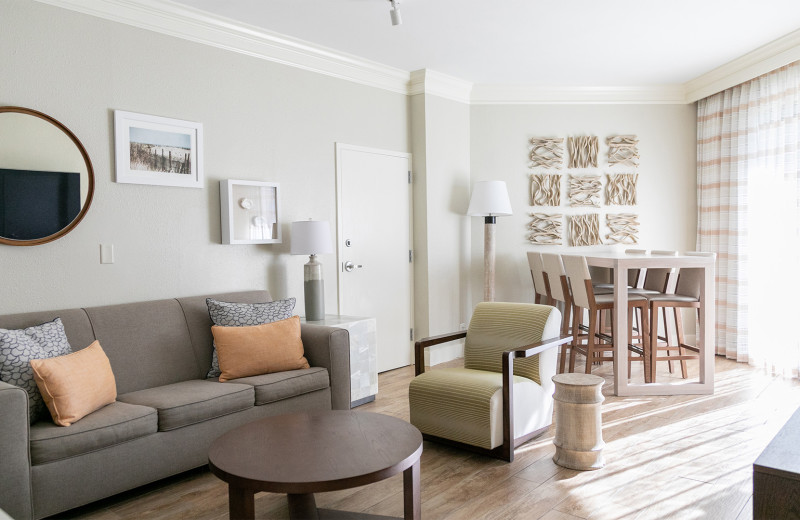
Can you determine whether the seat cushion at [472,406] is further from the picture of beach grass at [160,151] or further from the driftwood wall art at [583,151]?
the driftwood wall art at [583,151]

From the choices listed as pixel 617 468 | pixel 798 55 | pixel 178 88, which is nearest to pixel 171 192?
pixel 178 88

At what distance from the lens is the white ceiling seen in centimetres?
380

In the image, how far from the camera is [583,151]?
584 centimetres

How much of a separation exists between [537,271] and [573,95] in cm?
185

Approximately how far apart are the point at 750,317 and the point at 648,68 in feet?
7.81

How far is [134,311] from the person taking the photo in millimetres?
3336

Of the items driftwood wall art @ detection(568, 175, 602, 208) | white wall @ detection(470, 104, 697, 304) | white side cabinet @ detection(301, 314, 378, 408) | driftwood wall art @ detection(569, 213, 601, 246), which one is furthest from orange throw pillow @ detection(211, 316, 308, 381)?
driftwood wall art @ detection(568, 175, 602, 208)

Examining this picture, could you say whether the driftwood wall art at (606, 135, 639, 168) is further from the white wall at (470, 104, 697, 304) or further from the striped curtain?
the striped curtain

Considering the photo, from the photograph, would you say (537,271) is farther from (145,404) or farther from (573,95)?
(145,404)

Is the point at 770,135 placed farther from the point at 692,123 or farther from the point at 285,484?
the point at 285,484

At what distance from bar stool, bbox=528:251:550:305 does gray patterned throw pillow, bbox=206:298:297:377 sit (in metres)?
2.57

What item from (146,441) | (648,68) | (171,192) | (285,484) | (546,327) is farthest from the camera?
(648,68)

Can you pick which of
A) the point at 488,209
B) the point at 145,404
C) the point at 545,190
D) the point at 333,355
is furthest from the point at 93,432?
the point at 545,190

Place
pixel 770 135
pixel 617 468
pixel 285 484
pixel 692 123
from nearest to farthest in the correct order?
pixel 285 484, pixel 617 468, pixel 770 135, pixel 692 123
